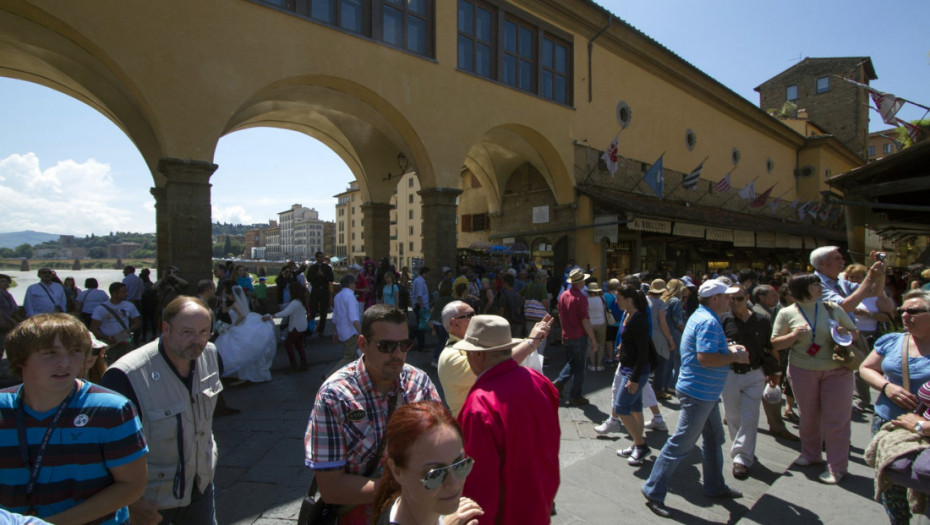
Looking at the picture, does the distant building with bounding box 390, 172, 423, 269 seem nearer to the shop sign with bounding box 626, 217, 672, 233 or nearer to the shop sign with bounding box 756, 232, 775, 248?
the shop sign with bounding box 756, 232, 775, 248

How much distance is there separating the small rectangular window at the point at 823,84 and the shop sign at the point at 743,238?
26.0 m

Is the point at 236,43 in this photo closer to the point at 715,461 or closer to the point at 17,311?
the point at 17,311

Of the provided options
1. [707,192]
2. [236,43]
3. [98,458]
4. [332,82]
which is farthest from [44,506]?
[707,192]

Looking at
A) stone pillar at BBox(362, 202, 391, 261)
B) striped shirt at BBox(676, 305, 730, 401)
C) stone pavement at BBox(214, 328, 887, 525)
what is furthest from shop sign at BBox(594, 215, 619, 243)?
striped shirt at BBox(676, 305, 730, 401)

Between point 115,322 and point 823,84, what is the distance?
1856 inches

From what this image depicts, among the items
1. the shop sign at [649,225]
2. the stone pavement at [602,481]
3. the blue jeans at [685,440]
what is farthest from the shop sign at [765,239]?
the blue jeans at [685,440]

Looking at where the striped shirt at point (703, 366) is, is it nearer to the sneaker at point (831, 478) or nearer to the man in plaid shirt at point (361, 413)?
the sneaker at point (831, 478)

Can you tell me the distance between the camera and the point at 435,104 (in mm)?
11148

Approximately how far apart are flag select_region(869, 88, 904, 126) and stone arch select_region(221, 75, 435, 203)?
13.9 m

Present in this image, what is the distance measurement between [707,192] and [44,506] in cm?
2339

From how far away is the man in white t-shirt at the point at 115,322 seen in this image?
5.31 m

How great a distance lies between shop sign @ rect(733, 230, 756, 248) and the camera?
18.6 m

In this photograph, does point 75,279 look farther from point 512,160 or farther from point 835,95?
point 835,95

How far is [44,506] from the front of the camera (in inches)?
62.1
